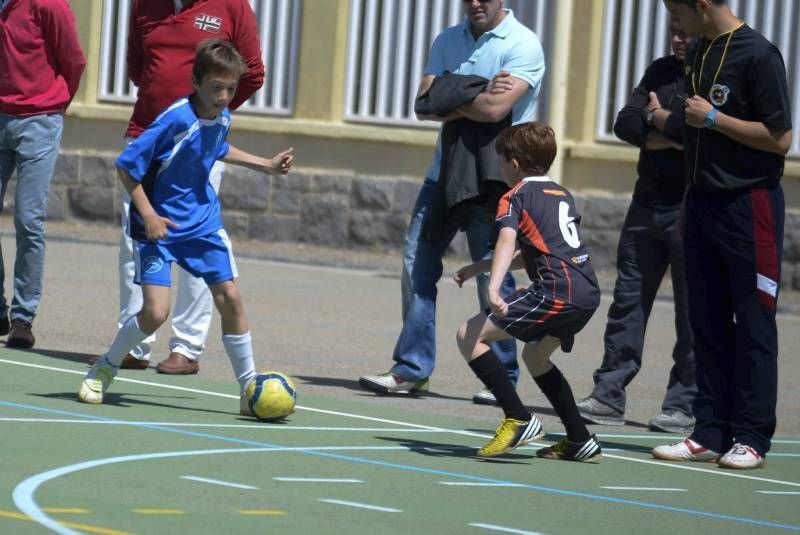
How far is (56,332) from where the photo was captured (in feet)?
37.0

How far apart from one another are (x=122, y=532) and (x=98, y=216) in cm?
1422

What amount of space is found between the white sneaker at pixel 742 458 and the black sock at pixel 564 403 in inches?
24.1

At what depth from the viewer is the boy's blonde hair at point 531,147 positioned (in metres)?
8.01

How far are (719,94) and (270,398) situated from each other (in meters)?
2.31

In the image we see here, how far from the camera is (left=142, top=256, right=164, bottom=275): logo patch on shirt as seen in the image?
862 cm

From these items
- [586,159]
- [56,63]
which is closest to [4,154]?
[56,63]

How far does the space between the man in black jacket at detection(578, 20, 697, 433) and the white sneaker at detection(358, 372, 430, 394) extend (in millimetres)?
902

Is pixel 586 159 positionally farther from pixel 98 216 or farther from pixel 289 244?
pixel 98 216

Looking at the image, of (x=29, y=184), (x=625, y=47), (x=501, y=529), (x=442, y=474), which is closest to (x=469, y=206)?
(x=29, y=184)

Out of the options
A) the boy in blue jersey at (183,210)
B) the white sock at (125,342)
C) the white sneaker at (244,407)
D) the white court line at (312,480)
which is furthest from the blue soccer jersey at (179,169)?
the white court line at (312,480)

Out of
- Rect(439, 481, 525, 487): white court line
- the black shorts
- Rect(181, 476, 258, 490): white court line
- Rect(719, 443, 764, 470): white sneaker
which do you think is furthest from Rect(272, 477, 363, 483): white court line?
Rect(719, 443, 764, 470): white sneaker

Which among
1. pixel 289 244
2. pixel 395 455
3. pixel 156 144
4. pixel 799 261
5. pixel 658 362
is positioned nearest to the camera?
pixel 395 455

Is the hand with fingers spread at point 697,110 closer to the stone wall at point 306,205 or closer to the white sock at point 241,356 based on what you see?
the white sock at point 241,356

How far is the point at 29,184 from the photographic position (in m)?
10.6
